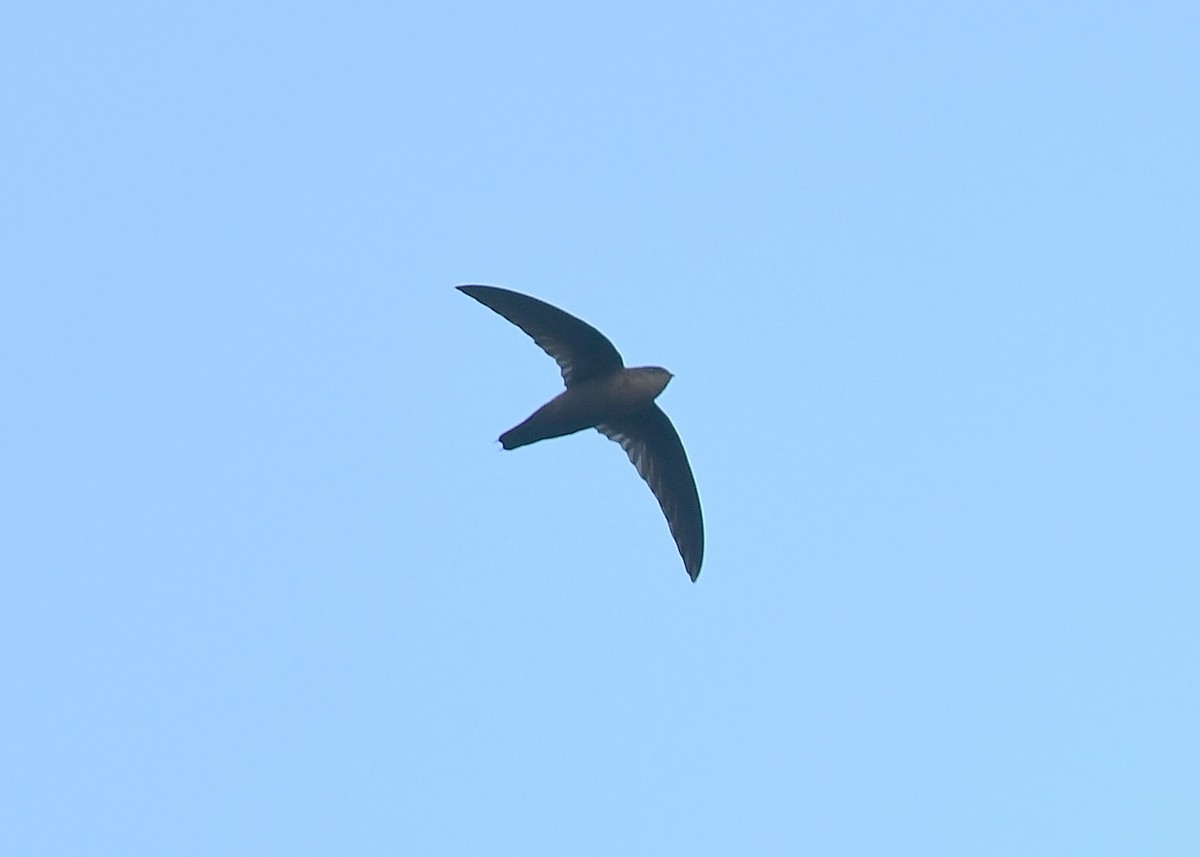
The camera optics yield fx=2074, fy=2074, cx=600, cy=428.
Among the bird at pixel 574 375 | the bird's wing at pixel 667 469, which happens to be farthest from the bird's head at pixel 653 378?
the bird's wing at pixel 667 469

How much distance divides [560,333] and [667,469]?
1892 millimetres

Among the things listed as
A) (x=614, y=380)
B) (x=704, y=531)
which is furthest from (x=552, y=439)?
(x=704, y=531)

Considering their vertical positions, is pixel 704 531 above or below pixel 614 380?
below

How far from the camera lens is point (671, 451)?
719 inches

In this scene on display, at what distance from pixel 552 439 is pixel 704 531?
6.29 ft

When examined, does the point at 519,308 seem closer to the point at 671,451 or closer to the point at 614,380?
the point at 614,380

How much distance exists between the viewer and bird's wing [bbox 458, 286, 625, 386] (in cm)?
1698

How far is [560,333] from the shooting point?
675 inches

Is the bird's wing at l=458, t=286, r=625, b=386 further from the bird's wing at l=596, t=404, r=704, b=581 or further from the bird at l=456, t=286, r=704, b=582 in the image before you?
the bird's wing at l=596, t=404, r=704, b=581

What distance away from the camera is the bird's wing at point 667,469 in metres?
18.1

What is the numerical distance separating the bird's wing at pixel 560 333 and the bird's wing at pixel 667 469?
796mm

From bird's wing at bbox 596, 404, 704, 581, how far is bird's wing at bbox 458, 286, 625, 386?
80 centimetres

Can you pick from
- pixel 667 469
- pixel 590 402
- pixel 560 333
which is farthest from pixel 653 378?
pixel 667 469

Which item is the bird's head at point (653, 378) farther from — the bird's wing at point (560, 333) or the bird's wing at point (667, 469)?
the bird's wing at point (667, 469)
